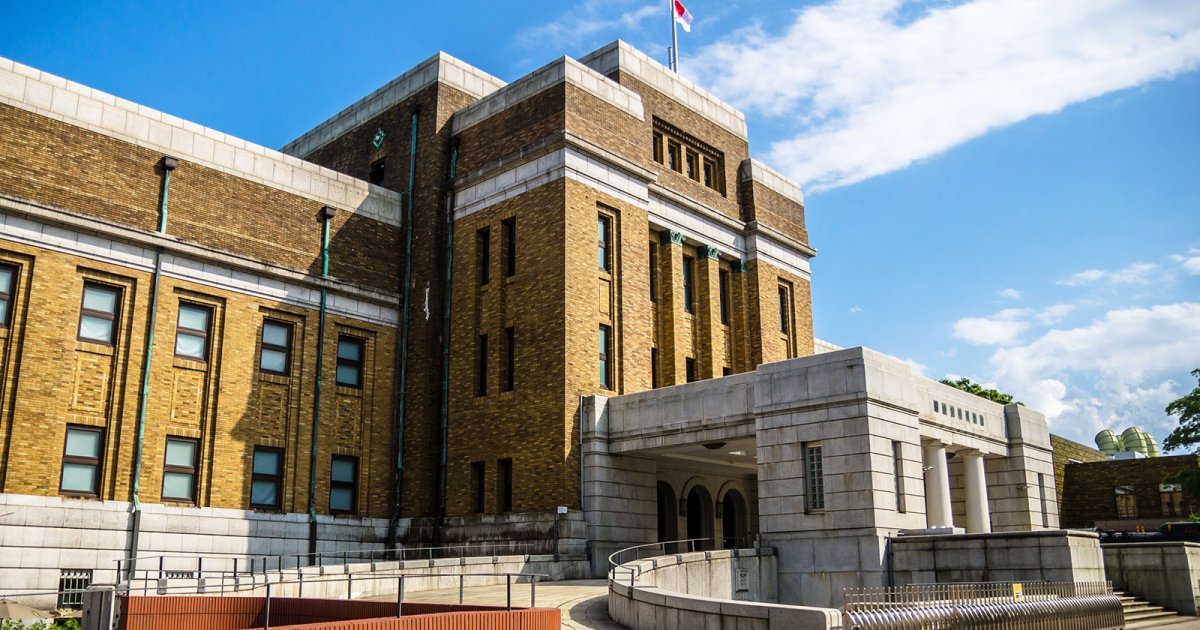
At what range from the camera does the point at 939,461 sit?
1102 inches

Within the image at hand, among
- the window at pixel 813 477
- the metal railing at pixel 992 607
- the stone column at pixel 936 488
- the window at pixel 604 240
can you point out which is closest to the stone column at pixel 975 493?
the stone column at pixel 936 488

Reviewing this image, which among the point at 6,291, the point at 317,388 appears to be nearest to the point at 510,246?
the point at 317,388

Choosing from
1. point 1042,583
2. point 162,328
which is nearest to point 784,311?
point 1042,583

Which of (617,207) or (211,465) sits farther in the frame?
(617,207)

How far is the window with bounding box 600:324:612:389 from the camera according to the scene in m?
30.9

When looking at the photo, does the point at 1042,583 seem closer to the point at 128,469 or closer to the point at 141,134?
the point at 128,469

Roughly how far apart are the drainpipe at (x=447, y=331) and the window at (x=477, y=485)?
1.17m

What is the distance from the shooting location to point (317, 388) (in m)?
30.9

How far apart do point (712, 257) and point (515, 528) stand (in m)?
12.8

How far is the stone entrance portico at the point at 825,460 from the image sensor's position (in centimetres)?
2400

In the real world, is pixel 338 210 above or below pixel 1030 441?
above

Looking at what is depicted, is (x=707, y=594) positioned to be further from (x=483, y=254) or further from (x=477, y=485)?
(x=483, y=254)

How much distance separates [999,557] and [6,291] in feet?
79.9

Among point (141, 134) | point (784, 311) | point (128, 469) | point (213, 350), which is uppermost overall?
point (141, 134)
